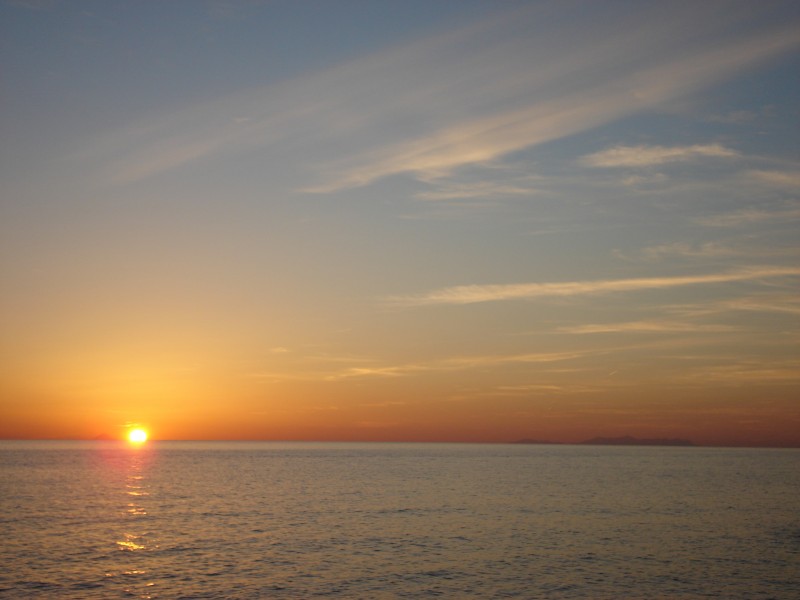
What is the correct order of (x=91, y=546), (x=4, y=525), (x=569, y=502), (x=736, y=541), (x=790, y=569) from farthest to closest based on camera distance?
(x=569, y=502) < (x=4, y=525) < (x=736, y=541) < (x=91, y=546) < (x=790, y=569)

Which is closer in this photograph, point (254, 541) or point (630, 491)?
point (254, 541)

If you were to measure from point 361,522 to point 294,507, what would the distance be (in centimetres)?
2040

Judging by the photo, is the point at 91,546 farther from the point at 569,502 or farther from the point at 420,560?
the point at 569,502

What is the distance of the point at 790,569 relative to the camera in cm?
5634

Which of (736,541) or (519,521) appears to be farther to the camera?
(519,521)

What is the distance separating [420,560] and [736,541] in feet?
115

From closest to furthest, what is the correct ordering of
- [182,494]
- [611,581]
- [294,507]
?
1. [611,581]
2. [294,507]
3. [182,494]

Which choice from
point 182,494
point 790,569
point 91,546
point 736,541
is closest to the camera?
point 790,569

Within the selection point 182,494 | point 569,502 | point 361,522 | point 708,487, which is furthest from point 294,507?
point 708,487

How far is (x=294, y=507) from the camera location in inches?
3871

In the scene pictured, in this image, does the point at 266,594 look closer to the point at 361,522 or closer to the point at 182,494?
the point at 361,522

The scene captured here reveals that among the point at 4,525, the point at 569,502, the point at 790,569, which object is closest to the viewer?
the point at 790,569

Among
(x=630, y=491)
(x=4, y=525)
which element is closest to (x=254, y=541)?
(x=4, y=525)

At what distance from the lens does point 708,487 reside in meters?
140
